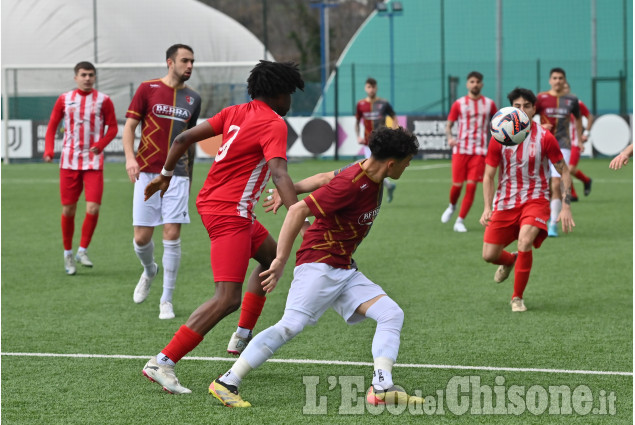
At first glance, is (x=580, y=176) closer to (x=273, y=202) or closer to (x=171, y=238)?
(x=171, y=238)

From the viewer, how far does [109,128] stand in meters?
10.1

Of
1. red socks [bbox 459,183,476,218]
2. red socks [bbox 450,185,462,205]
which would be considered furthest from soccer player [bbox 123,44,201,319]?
red socks [bbox 450,185,462,205]

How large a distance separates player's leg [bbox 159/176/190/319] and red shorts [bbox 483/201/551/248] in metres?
2.37

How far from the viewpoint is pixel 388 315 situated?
16.8 ft

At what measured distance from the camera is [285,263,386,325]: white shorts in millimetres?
5102

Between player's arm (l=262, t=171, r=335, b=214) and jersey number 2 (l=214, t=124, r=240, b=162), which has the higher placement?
jersey number 2 (l=214, t=124, r=240, b=162)

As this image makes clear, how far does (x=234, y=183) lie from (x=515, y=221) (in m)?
3.11

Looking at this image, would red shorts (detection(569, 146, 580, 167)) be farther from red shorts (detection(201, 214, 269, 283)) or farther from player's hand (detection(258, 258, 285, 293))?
player's hand (detection(258, 258, 285, 293))

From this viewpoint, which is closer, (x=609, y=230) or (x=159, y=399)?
(x=159, y=399)

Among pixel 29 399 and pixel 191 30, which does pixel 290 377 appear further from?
pixel 191 30

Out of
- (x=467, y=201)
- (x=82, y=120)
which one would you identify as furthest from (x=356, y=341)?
(x=467, y=201)

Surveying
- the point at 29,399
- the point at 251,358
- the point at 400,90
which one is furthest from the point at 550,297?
the point at 400,90

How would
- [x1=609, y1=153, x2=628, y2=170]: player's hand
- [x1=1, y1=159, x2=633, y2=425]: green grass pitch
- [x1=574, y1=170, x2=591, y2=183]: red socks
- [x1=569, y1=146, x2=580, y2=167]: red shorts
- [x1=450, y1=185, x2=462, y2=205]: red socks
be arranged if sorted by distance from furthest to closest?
1. [x1=574, y1=170, x2=591, y2=183]: red socks
2. [x1=569, y1=146, x2=580, y2=167]: red shorts
3. [x1=450, y1=185, x2=462, y2=205]: red socks
4. [x1=609, y1=153, x2=628, y2=170]: player's hand
5. [x1=1, y1=159, x2=633, y2=425]: green grass pitch

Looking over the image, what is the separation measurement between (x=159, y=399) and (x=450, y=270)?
Answer: 5094 millimetres
